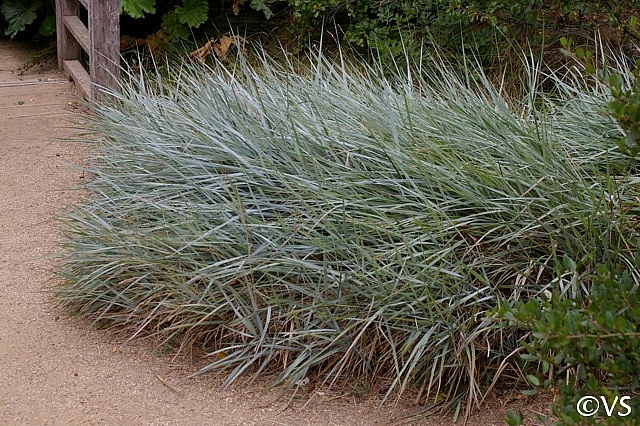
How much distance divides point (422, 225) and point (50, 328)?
4.86 ft

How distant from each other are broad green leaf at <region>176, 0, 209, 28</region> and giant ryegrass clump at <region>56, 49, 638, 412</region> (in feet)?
10.4

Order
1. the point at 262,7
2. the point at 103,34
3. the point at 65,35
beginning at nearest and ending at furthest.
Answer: the point at 103,34
the point at 262,7
the point at 65,35

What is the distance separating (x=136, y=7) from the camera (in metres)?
6.39

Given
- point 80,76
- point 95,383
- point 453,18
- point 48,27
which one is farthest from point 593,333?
point 48,27

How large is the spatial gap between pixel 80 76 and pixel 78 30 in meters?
0.34

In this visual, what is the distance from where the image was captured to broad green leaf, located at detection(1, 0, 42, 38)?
7262 millimetres

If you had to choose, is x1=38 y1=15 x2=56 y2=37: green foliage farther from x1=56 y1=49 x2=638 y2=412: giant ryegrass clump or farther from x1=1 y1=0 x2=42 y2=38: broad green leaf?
x1=56 y1=49 x2=638 y2=412: giant ryegrass clump

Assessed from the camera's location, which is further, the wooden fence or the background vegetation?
the wooden fence

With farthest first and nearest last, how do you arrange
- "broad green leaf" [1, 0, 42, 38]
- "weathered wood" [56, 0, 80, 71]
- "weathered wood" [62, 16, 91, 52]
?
"broad green leaf" [1, 0, 42, 38]
"weathered wood" [56, 0, 80, 71]
"weathered wood" [62, 16, 91, 52]

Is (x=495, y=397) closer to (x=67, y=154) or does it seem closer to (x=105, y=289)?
(x=105, y=289)

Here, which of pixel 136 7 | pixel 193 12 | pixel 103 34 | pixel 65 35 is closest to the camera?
pixel 103 34

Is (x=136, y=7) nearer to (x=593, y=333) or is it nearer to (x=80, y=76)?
(x=80, y=76)

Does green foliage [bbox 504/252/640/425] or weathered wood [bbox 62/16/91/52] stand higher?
green foliage [bbox 504/252/640/425]

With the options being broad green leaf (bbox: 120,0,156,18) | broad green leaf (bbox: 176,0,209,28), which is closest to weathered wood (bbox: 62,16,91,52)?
broad green leaf (bbox: 120,0,156,18)
